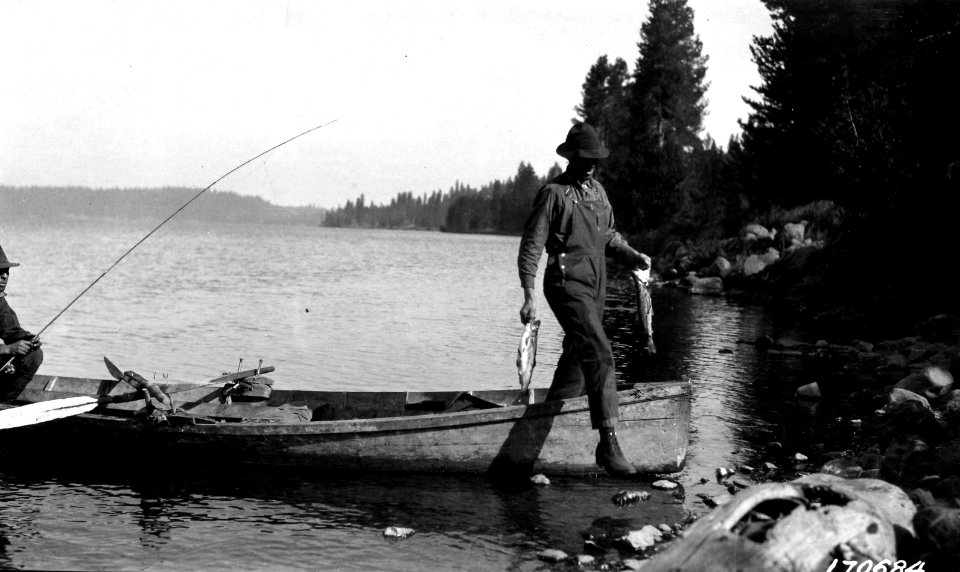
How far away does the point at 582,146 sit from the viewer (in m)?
7.75

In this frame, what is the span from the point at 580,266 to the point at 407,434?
2.52 m

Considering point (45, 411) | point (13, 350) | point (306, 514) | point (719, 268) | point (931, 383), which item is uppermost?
point (719, 268)

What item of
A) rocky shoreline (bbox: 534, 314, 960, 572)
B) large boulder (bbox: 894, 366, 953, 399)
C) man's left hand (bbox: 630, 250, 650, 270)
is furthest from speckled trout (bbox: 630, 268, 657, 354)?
large boulder (bbox: 894, 366, 953, 399)

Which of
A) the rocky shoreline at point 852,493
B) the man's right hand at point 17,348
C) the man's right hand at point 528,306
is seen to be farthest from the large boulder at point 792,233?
the man's right hand at point 17,348

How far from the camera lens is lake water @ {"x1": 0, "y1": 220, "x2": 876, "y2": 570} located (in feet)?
23.1

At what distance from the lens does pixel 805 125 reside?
36.1 meters

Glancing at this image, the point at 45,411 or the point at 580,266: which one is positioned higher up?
the point at 580,266

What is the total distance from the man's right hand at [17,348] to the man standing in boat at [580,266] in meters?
5.38

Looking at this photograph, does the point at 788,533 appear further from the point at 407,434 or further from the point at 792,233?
the point at 792,233

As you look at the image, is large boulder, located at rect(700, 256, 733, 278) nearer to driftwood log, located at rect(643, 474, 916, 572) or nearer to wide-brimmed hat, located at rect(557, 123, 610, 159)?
wide-brimmed hat, located at rect(557, 123, 610, 159)

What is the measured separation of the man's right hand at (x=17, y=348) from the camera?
909 cm

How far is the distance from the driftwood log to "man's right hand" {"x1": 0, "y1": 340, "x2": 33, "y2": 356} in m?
7.16

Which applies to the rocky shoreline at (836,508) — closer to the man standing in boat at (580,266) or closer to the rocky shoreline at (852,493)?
the rocky shoreline at (852,493)

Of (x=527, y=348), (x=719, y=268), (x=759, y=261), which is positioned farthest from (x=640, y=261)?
(x=719, y=268)
